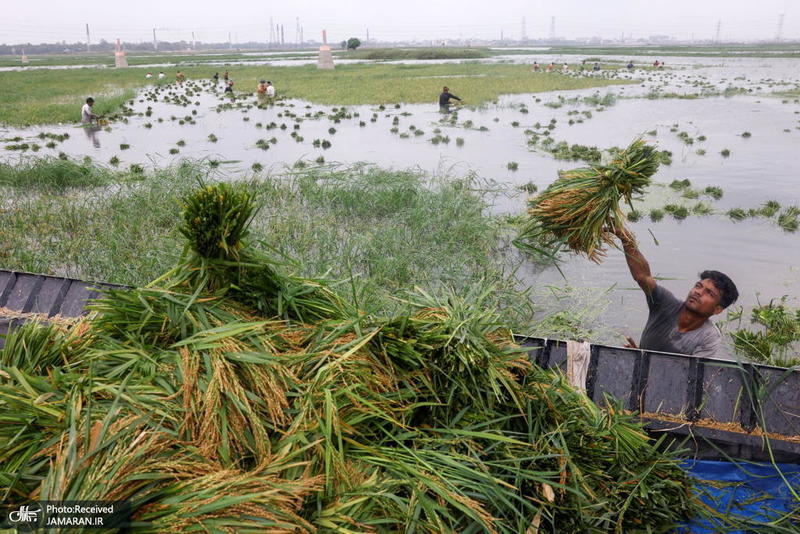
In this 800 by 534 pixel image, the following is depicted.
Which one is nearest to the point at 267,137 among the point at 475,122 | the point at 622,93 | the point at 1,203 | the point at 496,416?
the point at 475,122

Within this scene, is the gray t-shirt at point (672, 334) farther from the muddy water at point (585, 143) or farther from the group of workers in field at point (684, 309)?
the muddy water at point (585, 143)

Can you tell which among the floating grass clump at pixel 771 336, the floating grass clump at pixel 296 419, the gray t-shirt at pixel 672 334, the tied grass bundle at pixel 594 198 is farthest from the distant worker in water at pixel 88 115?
the floating grass clump at pixel 771 336

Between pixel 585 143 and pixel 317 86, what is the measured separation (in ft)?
59.2

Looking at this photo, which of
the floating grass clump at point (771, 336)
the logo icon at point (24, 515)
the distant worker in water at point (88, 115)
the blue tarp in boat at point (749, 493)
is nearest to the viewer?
the logo icon at point (24, 515)

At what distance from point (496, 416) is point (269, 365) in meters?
0.98

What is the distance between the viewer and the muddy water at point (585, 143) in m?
7.35

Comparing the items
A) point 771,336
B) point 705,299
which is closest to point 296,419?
point 705,299

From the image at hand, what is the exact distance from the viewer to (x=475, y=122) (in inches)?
757

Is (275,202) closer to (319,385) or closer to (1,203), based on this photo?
(1,203)

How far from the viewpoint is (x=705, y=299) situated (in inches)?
150

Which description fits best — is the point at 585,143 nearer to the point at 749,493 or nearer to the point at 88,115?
the point at 749,493

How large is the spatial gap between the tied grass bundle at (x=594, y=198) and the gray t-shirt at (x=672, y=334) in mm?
873

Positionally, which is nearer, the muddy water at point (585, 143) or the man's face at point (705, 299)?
the man's face at point (705, 299)

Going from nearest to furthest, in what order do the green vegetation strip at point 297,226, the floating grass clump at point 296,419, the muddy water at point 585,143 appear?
the floating grass clump at point 296,419, the green vegetation strip at point 297,226, the muddy water at point 585,143
